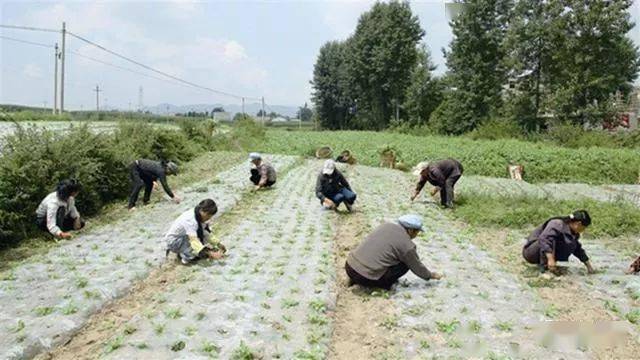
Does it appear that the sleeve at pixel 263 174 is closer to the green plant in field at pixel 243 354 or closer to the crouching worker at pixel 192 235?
the crouching worker at pixel 192 235

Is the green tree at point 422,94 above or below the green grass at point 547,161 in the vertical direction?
above

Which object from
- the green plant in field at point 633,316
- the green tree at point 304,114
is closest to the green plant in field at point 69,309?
the green plant in field at point 633,316

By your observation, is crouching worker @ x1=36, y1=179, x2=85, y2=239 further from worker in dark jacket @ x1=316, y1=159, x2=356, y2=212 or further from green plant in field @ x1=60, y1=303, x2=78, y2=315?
worker in dark jacket @ x1=316, y1=159, x2=356, y2=212

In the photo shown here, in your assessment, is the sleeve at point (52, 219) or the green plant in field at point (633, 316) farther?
the sleeve at point (52, 219)

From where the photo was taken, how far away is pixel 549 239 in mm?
8469

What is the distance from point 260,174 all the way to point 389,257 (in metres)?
10.6

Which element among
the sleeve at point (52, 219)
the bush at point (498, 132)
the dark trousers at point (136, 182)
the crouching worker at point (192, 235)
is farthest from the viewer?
the bush at point (498, 132)

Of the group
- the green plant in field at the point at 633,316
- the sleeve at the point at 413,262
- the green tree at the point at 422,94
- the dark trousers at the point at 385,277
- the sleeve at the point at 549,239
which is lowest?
the green plant in field at the point at 633,316

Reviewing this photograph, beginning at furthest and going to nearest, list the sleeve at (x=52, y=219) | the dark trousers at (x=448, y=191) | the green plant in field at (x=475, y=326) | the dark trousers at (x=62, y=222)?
the dark trousers at (x=448, y=191)
the dark trousers at (x=62, y=222)
the sleeve at (x=52, y=219)
the green plant in field at (x=475, y=326)

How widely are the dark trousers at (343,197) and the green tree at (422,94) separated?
44215 millimetres

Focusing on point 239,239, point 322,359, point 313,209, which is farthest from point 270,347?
point 313,209

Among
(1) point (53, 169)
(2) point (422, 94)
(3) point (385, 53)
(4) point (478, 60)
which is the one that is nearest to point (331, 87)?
(3) point (385, 53)

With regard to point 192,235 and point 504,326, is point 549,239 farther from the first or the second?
point 192,235

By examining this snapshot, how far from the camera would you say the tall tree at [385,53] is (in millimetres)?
62188
